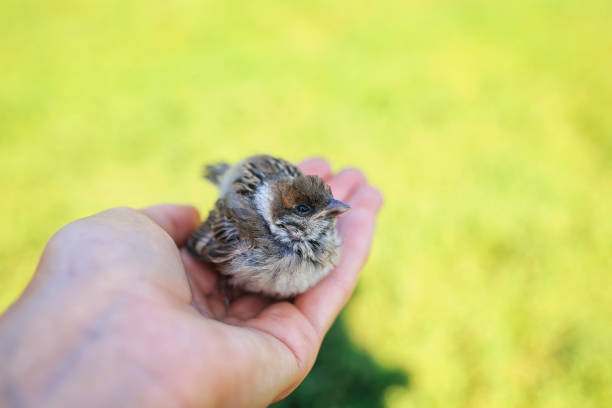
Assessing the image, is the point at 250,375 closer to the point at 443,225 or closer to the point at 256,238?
the point at 256,238

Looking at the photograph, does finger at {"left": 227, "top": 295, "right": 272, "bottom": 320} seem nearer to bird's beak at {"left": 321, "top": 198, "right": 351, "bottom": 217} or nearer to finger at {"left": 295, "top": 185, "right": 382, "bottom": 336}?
finger at {"left": 295, "top": 185, "right": 382, "bottom": 336}

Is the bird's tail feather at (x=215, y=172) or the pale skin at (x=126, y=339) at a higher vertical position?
the bird's tail feather at (x=215, y=172)

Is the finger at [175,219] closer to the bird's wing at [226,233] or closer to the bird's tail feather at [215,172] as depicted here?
the bird's wing at [226,233]

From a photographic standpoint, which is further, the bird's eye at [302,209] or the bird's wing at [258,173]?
the bird's wing at [258,173]

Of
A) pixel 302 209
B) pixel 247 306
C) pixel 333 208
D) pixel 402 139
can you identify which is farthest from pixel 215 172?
pixel 402 139

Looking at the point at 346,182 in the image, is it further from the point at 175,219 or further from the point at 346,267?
the point at 175,219

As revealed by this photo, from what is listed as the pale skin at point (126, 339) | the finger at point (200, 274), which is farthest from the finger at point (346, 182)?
the pale skin at point (126, 339)
